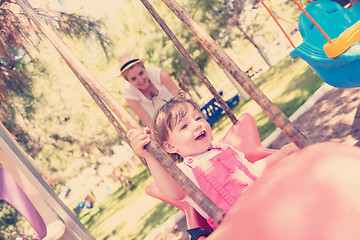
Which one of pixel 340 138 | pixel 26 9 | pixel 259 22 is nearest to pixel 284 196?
pixel 26 9

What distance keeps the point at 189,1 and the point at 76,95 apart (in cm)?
519

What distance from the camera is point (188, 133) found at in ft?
5.87

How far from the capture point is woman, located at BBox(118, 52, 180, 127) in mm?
3229

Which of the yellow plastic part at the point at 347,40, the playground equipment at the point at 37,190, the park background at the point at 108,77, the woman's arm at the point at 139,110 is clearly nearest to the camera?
the yellow plastic part at the point at 347,40

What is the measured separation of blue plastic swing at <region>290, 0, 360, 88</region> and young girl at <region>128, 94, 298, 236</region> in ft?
3.51

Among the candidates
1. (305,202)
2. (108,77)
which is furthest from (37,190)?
(108,77)

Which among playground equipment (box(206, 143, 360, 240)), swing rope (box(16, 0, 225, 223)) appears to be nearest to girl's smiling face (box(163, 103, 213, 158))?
swing rope (box(16, 0, 225, 223))

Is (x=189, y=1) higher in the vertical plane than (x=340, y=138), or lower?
higher

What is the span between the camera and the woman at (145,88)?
3229mm

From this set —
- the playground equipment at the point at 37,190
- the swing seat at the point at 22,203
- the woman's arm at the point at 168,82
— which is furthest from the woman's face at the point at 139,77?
the swing seat at the point at 22,203

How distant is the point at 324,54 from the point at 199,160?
168 cm

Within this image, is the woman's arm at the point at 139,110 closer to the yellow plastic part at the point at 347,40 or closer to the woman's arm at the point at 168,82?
the woman's arm at the point at 168,82

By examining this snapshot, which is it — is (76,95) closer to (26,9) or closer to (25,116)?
(25,116)

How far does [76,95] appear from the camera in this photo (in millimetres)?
12516
